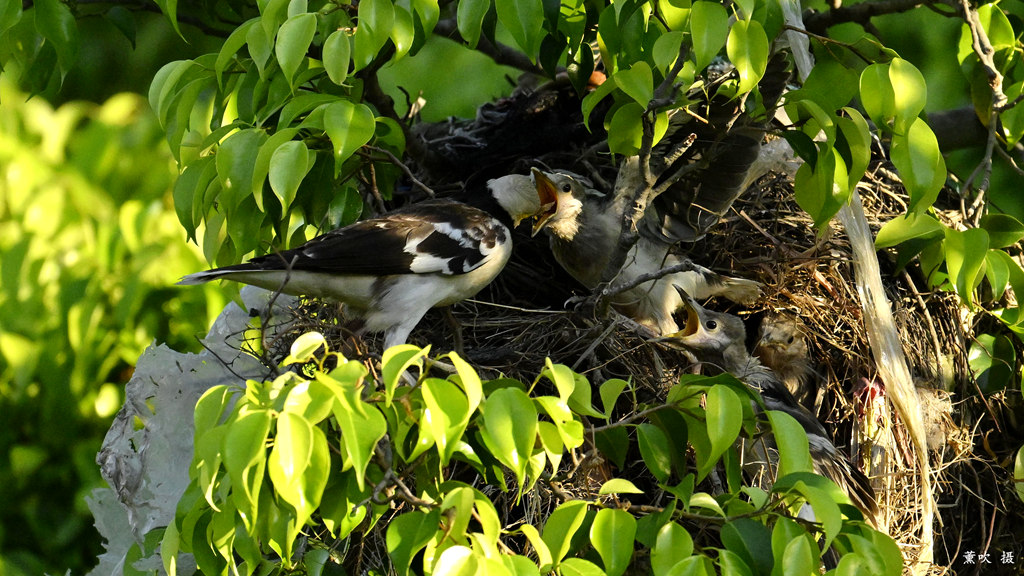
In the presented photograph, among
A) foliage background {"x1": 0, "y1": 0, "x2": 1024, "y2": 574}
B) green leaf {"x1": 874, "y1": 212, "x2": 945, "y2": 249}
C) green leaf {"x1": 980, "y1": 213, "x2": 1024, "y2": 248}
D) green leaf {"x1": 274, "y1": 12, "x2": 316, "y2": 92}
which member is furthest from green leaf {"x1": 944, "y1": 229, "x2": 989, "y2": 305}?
foliage background {"x1": 0, "y1": 0, "x2": 1024, "y2": 574}

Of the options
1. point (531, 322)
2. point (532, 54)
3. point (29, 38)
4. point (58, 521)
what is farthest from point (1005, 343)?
point (58, 521)

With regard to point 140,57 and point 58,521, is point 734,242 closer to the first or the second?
point 58,521

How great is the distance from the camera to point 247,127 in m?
1.62

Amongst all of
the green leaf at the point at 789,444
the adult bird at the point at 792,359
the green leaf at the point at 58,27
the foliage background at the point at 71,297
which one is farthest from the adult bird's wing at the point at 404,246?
the foliage background at the point at 71,297

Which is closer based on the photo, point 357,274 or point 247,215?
point 247,215

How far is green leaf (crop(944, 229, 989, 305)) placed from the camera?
1.72 meters

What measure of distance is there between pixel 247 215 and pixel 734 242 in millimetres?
1181

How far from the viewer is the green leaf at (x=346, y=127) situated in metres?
1.39

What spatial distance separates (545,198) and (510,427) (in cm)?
125

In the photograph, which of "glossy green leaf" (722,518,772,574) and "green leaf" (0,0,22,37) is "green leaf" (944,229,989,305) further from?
"green leaf" (0,0,22,37)

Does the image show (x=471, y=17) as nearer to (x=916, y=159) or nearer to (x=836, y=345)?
(x=916, y=159)

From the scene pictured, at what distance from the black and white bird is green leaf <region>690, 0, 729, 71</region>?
95cm

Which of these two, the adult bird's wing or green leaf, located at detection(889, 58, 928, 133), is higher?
green leaf, located at detection(889, 58, 928, 133)

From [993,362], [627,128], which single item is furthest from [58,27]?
[993,362]
